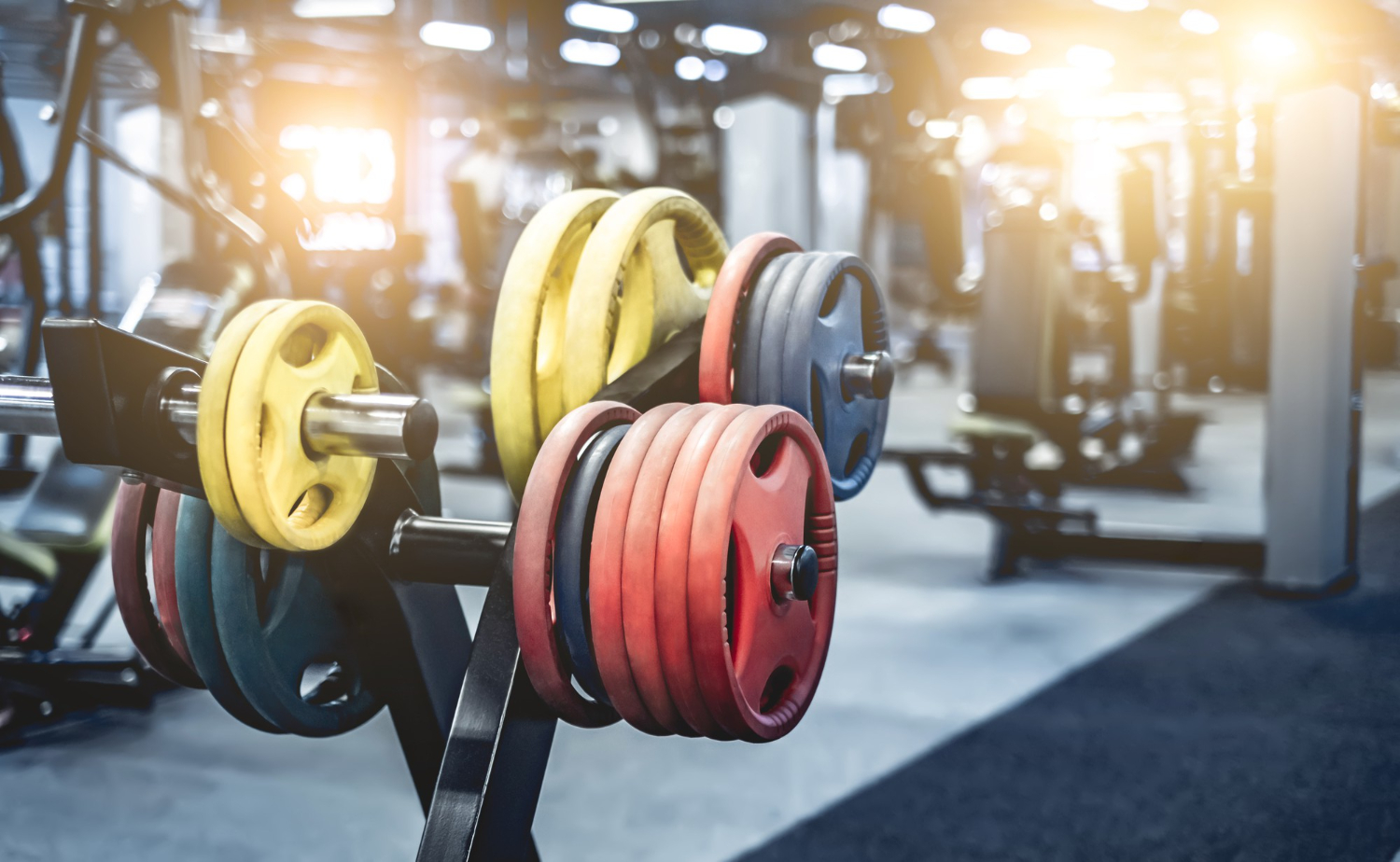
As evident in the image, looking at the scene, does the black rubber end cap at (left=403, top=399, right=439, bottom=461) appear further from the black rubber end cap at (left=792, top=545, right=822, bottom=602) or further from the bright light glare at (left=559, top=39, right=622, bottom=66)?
the bright light glare at (left=559, top=39, right=622, bottom=66)

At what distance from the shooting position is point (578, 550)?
0.95m

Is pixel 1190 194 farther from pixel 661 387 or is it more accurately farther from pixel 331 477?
pixel 331 477

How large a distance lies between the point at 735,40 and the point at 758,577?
600cm

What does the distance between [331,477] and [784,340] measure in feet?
1.52

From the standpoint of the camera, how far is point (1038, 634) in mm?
2760

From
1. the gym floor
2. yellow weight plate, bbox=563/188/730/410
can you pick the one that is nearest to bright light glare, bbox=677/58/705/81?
the gym floor

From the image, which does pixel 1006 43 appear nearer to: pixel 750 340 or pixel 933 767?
pixel 933 767

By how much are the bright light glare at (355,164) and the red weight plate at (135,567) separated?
4.80m

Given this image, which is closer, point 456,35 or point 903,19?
point 903,19

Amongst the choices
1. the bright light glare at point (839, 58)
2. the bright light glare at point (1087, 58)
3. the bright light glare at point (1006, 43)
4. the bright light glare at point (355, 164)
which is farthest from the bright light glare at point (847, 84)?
the bright light glare at point (355, 164)

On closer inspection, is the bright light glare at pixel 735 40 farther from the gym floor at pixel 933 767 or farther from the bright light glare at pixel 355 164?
the gym floor at pixel 933 767

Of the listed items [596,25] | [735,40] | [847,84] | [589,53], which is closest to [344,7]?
[596,25]

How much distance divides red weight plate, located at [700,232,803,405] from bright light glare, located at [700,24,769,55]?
5342 mm

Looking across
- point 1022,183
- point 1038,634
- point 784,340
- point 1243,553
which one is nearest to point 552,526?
point 784,340
